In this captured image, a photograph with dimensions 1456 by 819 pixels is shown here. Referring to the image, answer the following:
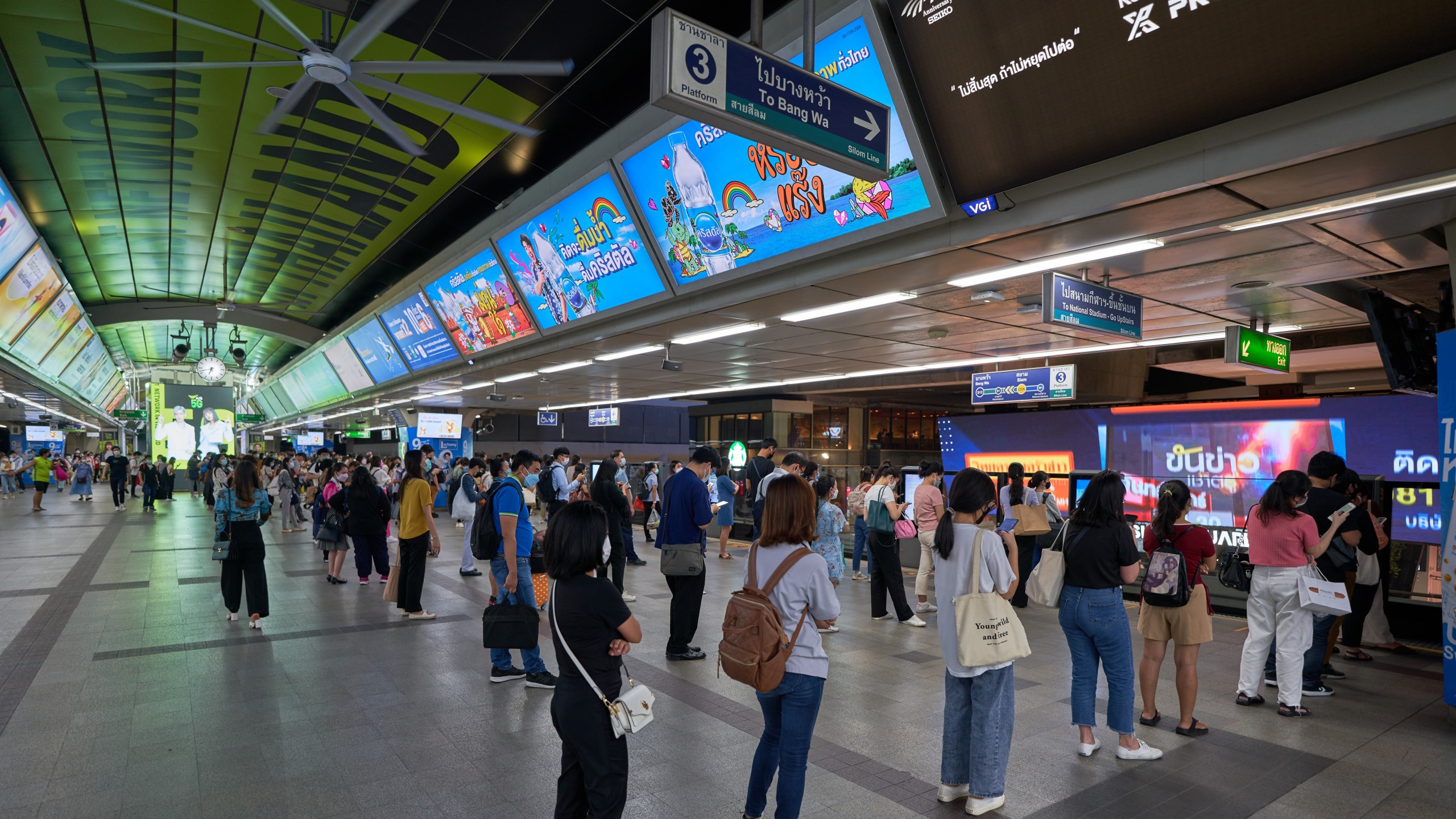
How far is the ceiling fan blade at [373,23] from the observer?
214 inches

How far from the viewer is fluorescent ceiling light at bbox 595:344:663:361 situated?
11.2 meters

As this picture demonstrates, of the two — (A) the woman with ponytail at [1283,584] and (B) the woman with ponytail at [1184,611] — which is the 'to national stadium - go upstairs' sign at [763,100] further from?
(A) the woman with ponytail at [1283,584]

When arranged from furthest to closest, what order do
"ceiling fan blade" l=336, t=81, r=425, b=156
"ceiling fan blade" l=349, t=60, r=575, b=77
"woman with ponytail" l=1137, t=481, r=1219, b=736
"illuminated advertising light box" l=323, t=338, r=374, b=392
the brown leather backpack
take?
"illuminated advertising light box" l=323, t=338, r=374, b=392 < "ceiling fan blade" l=336, t=81, r=425, b=156 < "ceiling fan blade" l=349, t=60, r=575, b=77 < "woman with ponytail" l=1137, t=481, r=1219, b=736 < the brown leather backpack

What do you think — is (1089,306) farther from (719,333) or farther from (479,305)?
(479,305)

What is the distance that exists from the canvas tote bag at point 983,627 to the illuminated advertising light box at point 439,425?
20.4 m

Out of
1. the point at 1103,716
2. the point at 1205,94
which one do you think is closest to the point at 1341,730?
the point at 1103,716

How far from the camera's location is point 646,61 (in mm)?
7820

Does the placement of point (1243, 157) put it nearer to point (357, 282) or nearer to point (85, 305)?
point (357, 282)

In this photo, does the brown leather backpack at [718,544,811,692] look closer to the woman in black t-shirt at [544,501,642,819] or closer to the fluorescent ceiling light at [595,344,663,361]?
the woman in black t-shirt at [544,501,642,819]

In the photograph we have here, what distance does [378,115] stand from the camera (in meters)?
7.02

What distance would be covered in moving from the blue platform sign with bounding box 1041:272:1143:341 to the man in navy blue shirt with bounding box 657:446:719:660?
3203 mm

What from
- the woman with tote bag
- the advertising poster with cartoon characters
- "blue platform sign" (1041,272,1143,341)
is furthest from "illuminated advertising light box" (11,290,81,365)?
the woman with tote bag

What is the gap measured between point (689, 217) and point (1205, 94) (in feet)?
15.3

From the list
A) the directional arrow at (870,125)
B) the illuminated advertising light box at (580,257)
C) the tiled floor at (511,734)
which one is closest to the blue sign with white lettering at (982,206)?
the directional arrow at (870,125)
